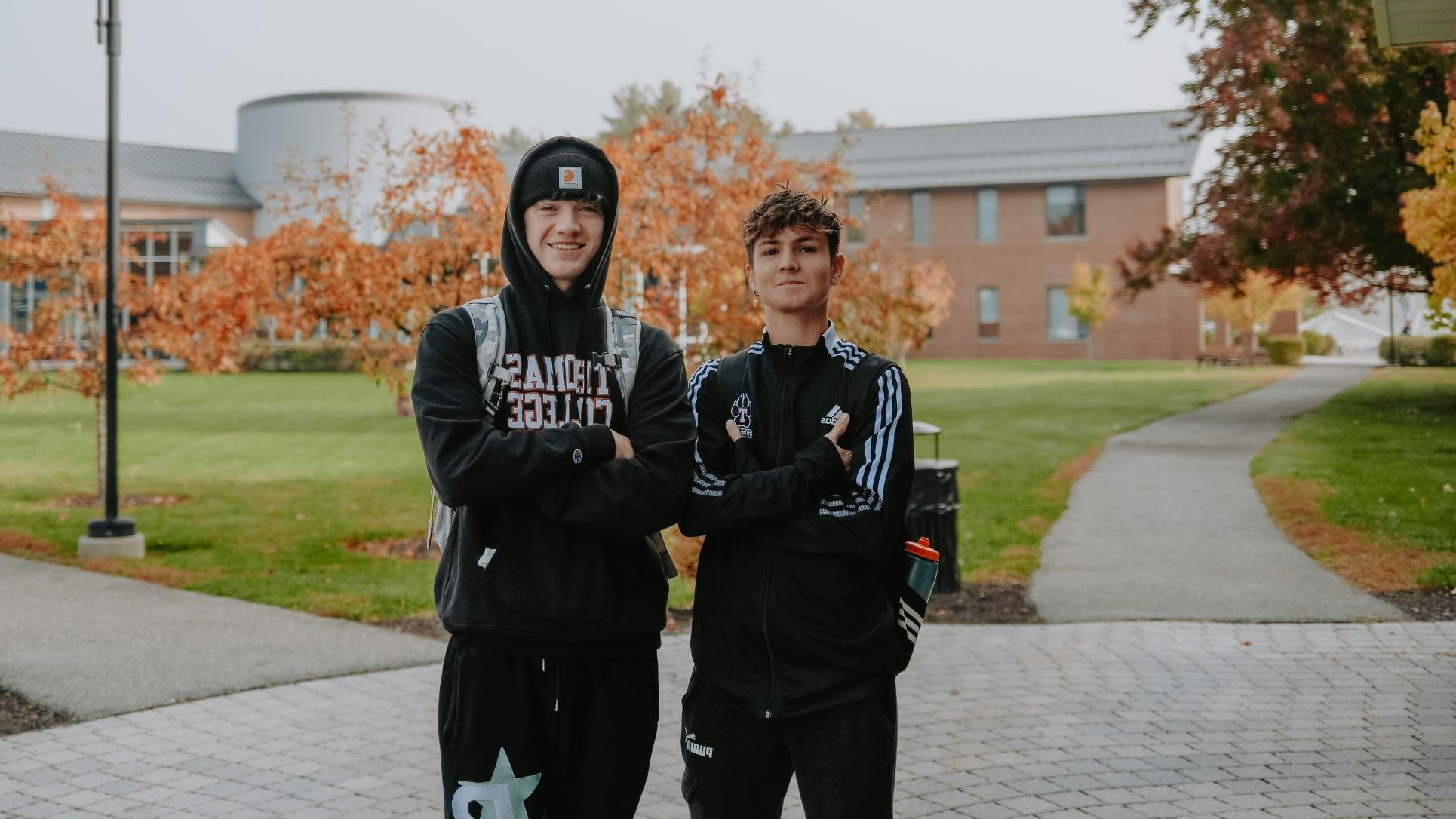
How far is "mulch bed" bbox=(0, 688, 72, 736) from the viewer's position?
618 centimetres

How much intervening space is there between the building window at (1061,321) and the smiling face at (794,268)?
52908 mm

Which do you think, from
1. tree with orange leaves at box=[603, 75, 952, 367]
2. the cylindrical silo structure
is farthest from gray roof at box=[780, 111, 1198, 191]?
tree with orange leaves at box=[603, 75, 952, 367]

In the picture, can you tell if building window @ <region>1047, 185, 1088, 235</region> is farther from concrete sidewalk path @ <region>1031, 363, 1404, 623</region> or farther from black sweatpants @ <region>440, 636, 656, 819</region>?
black sweatpants @ <region>440, 636, 656, 819</region>

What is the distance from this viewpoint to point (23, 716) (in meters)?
6.36

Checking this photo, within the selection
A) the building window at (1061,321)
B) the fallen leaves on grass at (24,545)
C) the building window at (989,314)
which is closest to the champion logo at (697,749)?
the fallen leaves on grass at (24,545)

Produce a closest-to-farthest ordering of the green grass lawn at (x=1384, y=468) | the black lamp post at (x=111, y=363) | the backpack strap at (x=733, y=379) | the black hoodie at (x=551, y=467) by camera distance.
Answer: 1. the black hoodie at (x=551, y=467)
2. the backpack strap at (x=733, y=379)
3. the black lamp post at (x=111, y=363)
4. the green grass lawn at (x=1384, y=468)

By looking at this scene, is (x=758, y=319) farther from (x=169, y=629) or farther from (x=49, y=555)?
(x=49, y=555)

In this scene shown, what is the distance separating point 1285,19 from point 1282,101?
5.22 feet

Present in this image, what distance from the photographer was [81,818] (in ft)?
16.1

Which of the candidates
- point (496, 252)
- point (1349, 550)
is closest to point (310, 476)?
point (496, 252)

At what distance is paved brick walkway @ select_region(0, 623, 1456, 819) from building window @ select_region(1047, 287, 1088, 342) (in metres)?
48.1

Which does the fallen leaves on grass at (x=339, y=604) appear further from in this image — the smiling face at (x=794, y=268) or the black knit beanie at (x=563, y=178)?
the smiling face at (x=794, y=268)

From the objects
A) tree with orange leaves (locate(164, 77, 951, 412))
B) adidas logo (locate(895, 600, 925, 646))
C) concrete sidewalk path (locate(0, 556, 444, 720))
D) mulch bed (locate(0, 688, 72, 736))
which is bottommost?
mulch bed (locate(0, 688, 72, 736))

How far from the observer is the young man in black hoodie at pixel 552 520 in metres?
3.03
